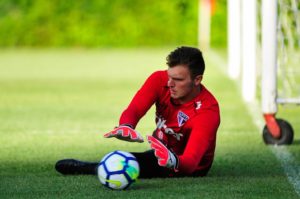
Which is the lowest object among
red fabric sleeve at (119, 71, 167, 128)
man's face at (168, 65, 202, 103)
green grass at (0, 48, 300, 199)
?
green grass at (0, 48, 300, 199)

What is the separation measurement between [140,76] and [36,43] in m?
15.7

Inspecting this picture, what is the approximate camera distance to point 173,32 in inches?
1448

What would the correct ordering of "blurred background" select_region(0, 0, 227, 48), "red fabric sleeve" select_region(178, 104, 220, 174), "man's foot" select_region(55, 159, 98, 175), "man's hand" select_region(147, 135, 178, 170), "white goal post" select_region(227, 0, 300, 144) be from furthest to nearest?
"blurred background" select_region(0, 0, 227, 48), "white goal post" select_region(227, 0, 300, 144), "man's foot" select_region(55, 159, 98, 175), "red fabric sleeve" select_region(178, 104, 220, 174), "man's hand" select_region(147, 135, 178, 170)

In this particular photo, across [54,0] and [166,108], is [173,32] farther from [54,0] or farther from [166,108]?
[166,108]

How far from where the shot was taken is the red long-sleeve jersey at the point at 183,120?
723 cm

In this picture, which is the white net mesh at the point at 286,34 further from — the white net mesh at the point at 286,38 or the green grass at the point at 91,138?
the green grass at the point at 91,138

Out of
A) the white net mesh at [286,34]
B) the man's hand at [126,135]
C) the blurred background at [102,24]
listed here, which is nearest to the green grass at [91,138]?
the man's hand at [126,135]

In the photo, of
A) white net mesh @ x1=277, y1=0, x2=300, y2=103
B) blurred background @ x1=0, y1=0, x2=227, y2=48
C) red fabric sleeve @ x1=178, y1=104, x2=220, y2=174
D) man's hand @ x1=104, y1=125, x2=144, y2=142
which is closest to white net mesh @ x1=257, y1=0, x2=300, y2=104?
white net mesh @ x1=277, y1=0, x2=300, y2=103

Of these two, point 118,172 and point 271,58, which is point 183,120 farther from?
point 271,58

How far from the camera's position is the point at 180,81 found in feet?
24.0

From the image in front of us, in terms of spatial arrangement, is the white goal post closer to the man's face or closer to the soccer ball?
the man's face

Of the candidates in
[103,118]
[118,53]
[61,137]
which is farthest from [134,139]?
[118,53]

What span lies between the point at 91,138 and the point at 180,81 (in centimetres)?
336

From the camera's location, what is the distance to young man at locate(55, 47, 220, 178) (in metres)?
7.24
